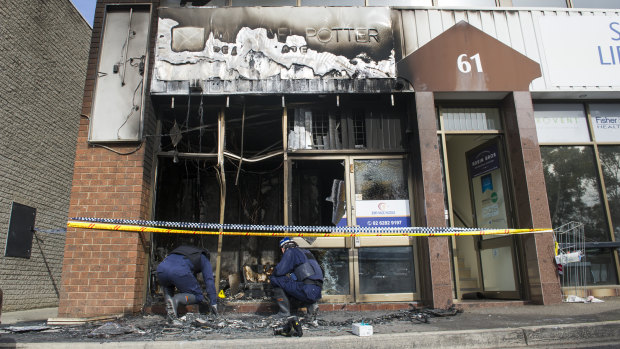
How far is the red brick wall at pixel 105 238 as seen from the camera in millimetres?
6367

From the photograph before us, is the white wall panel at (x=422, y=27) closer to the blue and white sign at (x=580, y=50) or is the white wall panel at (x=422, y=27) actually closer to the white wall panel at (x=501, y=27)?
the white wall panel at (x=501, y=27)

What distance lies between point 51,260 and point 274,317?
659 cm

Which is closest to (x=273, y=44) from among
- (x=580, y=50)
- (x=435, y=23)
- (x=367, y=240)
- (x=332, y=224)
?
(x=435, y=23)

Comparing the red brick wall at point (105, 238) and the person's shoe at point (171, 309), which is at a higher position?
the red brick wall at point (105, 238)

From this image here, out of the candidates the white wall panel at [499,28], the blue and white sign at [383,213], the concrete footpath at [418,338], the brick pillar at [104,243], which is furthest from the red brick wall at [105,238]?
the white wall panel at [499,28]

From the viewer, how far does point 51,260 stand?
9.66 meters

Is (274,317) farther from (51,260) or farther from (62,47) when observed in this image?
(62,47)

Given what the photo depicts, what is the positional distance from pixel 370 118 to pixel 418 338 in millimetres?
4324

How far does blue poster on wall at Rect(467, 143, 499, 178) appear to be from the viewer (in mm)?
7929

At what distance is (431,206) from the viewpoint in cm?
700

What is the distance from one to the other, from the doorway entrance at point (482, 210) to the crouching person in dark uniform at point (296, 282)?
8.75 ft

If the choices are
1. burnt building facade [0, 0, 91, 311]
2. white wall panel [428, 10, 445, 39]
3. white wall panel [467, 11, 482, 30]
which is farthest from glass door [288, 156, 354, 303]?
burnt building facade [0, 0, 91, 311]

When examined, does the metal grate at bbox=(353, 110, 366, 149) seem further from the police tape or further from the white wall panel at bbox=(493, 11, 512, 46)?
the white wall panel at bbox=(493, 11, 512, 46)

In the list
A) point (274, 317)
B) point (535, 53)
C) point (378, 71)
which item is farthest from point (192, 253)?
point (535, 53)
